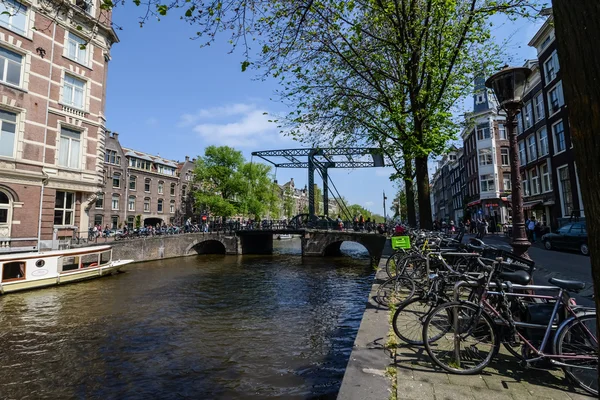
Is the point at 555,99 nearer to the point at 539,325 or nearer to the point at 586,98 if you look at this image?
the point at 539,325

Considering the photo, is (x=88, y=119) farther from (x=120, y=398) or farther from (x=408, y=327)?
(x=408, y=327)

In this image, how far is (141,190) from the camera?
40.9m

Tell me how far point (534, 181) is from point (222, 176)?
112ft

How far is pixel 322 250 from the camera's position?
30.0 m

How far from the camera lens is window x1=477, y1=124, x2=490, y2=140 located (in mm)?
33088

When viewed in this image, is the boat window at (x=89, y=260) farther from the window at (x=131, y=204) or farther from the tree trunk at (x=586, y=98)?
the window at (x=131, y=204)

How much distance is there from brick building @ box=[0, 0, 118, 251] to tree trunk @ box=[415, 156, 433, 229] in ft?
49.6

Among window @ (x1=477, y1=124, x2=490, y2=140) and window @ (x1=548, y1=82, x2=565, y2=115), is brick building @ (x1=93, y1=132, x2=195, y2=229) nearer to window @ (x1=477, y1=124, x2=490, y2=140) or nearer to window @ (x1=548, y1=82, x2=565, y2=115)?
window @ (x1=477, y1=124, x2=490, y2=140)

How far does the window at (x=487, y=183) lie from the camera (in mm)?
32516

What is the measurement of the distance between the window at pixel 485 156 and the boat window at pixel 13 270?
37374 millimetres

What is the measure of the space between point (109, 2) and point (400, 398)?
5381 millimetres

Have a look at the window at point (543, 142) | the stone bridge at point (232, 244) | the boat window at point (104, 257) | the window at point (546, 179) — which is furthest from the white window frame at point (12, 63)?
the window at point (546, 179)

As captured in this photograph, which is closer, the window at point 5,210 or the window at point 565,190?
the window at point 5,210

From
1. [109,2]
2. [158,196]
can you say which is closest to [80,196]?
[109,2]
